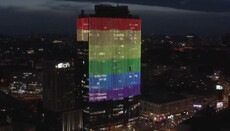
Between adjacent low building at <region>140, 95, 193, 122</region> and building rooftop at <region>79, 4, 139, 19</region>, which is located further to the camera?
adjacent low building at <region>140, 95, 193, 122</region>

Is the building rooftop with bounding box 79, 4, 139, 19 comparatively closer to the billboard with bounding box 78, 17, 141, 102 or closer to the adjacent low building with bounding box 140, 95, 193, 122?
the billboard with bounding box 78, 17, 141, 102

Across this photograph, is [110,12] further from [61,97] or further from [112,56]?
[61,97]

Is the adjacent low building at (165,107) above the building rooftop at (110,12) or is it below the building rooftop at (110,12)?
below

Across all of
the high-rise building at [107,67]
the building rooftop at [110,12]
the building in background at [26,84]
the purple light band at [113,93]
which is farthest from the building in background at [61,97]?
the building in background at [26,84]

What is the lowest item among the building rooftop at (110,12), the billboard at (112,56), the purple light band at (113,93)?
the purple light band at (113,93)

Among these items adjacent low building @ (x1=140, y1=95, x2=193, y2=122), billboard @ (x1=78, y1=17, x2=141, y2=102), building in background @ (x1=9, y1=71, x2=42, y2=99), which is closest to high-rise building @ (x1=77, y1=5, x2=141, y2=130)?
billboard @ (x1=78, y1=17, x2=141, y2=102)

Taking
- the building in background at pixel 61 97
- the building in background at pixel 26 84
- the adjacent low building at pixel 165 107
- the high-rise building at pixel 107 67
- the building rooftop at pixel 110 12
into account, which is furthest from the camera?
the building in background at pixel 26 84

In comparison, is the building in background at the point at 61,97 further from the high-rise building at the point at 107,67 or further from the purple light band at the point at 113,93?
the purple light band at the point at 113,93
